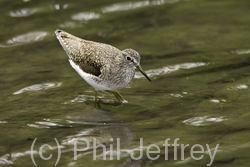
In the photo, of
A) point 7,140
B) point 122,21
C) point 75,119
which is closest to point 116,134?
point 75,119

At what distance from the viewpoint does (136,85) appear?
12.5 meters

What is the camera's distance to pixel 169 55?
45.0ft

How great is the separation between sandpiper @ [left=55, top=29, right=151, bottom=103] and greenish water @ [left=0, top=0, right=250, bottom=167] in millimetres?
434

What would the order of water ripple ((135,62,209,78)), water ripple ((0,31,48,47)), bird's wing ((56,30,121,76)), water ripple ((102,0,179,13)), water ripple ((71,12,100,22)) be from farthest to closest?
1. water ripple ((102,0,179,13))
2. water ripple ((71,12,100,22))
3. water ripple ((0,31,48,47))
4. water ripple ((135,62,209,78))
5. bird's wing ((56,30,121,76))

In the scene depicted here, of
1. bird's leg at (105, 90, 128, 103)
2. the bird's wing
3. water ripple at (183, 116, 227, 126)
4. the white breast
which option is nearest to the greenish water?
water ripple at (183, 116, 227, 126)

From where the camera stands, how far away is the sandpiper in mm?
11664

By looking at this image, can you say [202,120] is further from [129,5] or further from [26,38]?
[129,5]

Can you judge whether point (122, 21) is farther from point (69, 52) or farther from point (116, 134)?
point (116, 134)

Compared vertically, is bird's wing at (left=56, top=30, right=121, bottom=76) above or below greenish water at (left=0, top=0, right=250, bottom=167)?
above

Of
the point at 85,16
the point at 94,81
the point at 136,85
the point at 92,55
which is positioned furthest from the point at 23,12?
the point at 94,81

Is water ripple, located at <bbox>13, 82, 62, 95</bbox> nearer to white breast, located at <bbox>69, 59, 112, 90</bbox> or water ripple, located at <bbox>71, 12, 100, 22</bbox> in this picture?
white breast, located at <bbox>69, 59, 112, 90</bbox>

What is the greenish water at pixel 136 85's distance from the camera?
9.33 metres

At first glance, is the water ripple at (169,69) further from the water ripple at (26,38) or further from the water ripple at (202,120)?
the water ripple at (26,38)

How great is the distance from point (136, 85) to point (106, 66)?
1003 mm
